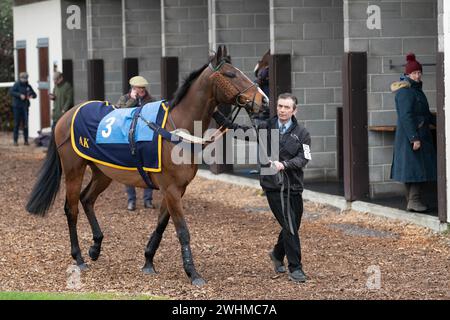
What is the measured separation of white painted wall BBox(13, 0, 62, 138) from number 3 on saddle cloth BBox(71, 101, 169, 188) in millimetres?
15325

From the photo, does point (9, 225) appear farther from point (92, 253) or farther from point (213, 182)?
point (213, 182)

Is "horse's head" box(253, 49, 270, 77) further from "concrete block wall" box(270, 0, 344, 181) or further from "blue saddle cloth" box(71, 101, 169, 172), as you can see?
"blue saddle cloth" box(71, 101, 169, 172)

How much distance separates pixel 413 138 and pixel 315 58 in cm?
343

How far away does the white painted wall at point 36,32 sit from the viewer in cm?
2598

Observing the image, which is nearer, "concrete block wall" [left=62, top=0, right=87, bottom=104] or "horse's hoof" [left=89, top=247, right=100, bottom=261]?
"horse's hoof" [left=89, top=247, right=100, bottom=261]

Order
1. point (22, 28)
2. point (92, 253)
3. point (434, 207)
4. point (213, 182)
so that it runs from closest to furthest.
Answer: point (92, 253), point (434, 207), point (213, 182), point (22, 28)

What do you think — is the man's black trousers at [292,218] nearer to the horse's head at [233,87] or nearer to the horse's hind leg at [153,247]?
the horse's head at [233,87]

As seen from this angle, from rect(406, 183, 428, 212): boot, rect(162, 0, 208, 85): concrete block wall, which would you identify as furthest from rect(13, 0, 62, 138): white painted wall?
rect(406, 183, 428, 212): boot

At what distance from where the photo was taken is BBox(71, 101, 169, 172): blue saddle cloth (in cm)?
990

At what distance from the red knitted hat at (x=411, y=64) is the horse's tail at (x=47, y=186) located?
434cm

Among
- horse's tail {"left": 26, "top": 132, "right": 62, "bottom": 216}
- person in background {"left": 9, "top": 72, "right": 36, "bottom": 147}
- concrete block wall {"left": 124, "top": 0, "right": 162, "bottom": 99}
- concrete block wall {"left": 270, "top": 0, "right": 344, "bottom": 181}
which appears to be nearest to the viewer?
horse's tail {"left": 26, "top": 132, "right": 62, "bottom": 216}
